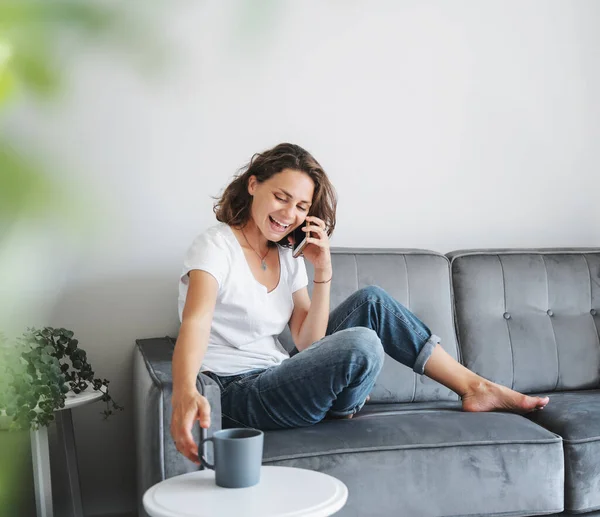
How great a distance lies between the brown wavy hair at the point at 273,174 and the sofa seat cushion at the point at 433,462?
1.83 ft

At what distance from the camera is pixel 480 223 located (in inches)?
107

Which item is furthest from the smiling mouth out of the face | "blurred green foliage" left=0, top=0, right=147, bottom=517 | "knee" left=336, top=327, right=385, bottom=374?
"blurred green foliage" left=0, top=0, right=147, bottom=517

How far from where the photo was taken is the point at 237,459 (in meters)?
1.11

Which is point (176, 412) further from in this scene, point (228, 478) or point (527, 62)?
point (527, 62)

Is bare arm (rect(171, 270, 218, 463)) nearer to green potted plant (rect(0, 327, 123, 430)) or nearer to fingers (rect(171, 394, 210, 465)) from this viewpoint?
fingers (rect(171, 394, 210, 465))

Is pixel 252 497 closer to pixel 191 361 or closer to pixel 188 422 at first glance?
pixel 188 422

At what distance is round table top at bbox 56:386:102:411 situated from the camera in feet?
5.96

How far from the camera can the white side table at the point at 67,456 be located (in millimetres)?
1786

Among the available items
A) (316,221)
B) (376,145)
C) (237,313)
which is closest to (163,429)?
(237,313)

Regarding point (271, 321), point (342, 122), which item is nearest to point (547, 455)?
point (271, 321)

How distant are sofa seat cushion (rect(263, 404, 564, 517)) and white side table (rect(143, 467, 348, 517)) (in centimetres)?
37

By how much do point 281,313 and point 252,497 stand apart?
0.84m

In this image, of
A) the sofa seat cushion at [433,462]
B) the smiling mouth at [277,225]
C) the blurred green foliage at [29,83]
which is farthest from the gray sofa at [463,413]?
the blurred green foliage at [29,83]

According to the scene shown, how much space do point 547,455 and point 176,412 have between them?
94cm
